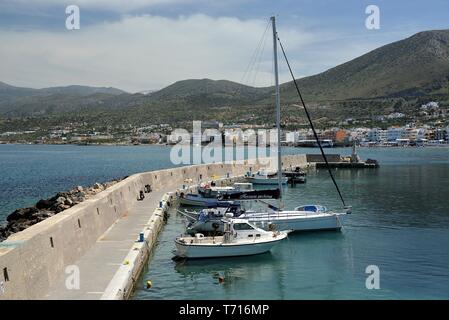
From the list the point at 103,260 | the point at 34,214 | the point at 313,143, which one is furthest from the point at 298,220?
the point at 313,143

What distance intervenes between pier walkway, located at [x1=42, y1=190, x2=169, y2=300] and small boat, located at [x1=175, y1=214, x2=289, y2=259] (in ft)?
6.73

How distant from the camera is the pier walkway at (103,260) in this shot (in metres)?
14.9

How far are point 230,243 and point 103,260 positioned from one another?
580 centimetres

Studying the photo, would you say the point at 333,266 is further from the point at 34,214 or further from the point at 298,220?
the point at 34,214

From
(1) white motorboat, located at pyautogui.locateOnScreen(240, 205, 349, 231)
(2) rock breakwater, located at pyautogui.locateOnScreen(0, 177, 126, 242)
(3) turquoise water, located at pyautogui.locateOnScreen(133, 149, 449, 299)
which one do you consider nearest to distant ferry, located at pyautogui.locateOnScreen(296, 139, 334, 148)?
(3) turquoise water, located at pyautogui.locateOnScreen(133, 149, 449, 299)

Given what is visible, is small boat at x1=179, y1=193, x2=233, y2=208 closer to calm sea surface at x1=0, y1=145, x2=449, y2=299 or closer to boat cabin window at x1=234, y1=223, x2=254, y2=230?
calm sea surface at x1=0, y1=145, x2=449, y2=299

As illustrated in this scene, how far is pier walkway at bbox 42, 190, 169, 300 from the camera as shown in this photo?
1486cm

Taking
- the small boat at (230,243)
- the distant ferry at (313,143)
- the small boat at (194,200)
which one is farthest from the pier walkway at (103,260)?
the distant ferry at (313,143)

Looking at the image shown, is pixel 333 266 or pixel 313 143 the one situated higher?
pixel 313 143

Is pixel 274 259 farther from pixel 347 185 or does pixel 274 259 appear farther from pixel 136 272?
pixel 347 185

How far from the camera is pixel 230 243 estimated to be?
22.5 m

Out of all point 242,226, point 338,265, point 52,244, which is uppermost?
point 52,244

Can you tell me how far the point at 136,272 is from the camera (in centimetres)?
1852
